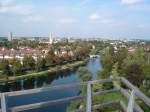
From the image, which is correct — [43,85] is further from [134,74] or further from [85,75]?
[134,74]

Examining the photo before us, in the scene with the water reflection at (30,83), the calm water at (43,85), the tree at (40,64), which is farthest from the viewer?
the tree at (40,64)

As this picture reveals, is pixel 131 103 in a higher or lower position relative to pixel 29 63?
higher

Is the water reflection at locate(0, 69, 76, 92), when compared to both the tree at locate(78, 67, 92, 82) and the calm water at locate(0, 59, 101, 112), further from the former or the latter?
the tree at locate(78, 67, 92, 82)

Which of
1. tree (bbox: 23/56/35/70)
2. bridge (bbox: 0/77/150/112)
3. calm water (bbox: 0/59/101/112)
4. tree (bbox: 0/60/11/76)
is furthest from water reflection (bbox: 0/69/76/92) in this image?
bridge (bbox: 0/77/150/112)

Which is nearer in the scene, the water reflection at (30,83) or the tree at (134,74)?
the tree at (134,74)

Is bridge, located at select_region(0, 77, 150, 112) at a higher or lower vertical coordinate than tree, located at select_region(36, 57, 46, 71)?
higher

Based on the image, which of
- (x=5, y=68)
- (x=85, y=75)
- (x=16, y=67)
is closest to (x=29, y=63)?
(x=16, y=67)

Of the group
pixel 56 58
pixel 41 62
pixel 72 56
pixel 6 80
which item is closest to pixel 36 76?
pixel 6 80

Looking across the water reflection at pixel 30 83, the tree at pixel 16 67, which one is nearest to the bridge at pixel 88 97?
the water reflection at pixel 30 83

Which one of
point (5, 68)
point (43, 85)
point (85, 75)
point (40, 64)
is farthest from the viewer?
point (40, 64)

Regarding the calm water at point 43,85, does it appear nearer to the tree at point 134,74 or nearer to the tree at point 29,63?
the tree at point 29,63

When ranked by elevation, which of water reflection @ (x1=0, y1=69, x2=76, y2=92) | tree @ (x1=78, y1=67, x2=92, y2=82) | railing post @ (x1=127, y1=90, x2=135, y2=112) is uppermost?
railing post @ (x1=127, y1=90, x2=135, y2=112)
